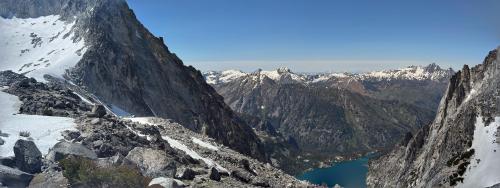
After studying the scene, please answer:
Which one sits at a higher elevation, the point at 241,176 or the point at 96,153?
the point at 96,153

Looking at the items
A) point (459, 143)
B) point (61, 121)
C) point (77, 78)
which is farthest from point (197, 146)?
point (459, 143)

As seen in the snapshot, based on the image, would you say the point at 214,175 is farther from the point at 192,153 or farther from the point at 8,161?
the point at 8,161

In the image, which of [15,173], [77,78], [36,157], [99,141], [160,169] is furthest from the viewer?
[77,78]

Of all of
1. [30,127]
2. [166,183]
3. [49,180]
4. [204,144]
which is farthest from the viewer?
[204,144]

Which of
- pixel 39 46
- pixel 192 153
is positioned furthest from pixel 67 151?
pixel 39 46

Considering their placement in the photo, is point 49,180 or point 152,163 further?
point 152,163

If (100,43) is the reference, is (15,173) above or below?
below

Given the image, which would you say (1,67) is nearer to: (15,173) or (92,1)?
(92,1)
